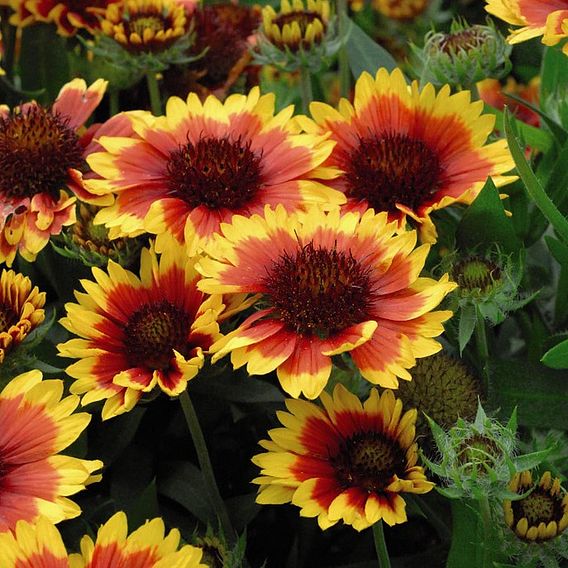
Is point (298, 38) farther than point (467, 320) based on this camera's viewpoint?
Yes

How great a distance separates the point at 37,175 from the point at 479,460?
18.0 inches

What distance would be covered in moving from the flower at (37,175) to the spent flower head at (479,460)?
36 centimetres

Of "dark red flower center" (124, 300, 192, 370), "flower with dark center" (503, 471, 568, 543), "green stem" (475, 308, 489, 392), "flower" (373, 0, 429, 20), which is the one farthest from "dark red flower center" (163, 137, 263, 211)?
"flower" (373, 0, 429, 20)

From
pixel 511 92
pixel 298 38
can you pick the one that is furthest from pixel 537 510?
pixel 511 92

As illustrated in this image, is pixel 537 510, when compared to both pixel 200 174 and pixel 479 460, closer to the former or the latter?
pixel 479 460

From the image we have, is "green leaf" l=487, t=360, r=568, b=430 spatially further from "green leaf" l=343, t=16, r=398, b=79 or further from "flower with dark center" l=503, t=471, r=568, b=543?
"green leaf" l=343, t=16, r=398, b=79

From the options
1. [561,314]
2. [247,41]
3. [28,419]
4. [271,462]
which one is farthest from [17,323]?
[247,41]

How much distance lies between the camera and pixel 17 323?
78 centimetres

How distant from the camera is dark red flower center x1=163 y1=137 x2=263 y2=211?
833 millimetres

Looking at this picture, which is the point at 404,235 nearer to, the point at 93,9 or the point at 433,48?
the point at 433,48

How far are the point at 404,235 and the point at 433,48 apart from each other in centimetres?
27

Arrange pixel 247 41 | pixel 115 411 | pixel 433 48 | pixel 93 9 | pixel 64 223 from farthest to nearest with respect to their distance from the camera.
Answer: pixel 247 41 → pixel 93 9 → pixel 433 48 → pixel 64 223 → pixel 115 411

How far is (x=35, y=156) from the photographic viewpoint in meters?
0.89

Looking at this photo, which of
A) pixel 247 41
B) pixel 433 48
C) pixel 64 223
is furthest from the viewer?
pixel 247 41
